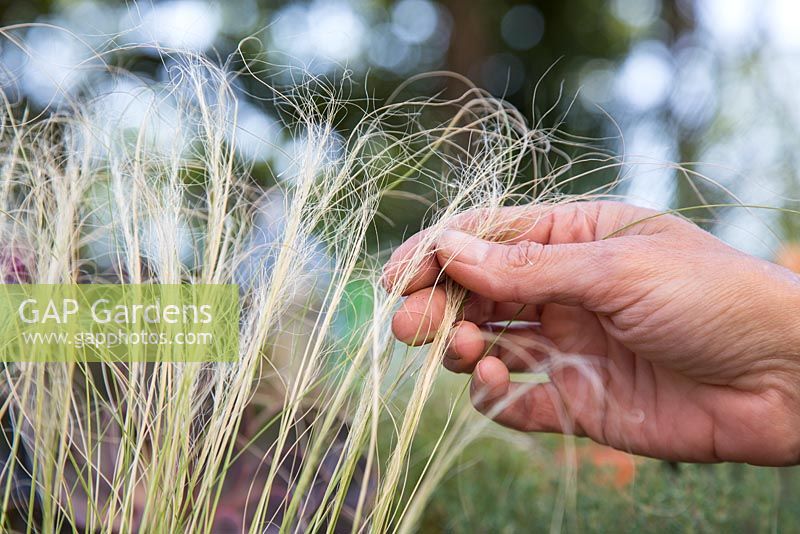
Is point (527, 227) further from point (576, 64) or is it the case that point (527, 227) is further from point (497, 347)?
point (576, 64)

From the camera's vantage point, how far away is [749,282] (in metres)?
1.04

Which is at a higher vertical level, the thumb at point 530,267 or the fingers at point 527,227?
the fingers at point 527,227

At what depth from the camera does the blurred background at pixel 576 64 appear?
1.21m

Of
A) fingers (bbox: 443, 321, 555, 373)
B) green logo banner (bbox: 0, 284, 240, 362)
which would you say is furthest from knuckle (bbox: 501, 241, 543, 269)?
green logo banner (bbox: 0, 284, 240, 362)

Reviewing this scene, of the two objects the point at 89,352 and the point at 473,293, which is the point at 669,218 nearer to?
the point at 473,293

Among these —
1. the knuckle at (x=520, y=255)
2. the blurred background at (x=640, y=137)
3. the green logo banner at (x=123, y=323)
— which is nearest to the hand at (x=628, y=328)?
the knuckle at (x=520, y=255)

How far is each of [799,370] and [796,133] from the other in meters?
1.45

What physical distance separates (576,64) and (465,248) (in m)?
6.81

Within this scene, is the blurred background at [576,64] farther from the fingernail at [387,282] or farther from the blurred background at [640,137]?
the fingernail at [387,282]

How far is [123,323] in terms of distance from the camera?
100cm

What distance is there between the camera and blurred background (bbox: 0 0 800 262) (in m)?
1.21

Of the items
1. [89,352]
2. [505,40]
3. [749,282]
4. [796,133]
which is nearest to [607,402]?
[749,282]

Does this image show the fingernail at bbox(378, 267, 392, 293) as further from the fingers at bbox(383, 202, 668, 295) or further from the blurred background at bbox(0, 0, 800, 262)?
the blurred background at bbox(0, 0, 800, 262)

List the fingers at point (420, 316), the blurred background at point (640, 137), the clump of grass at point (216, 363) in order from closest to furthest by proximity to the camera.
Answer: the clump of grass at point (216, 363), the fingers at point (420, 316), the blurred background at point (640, 137)
